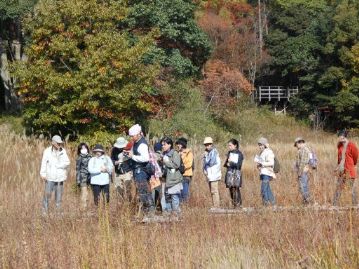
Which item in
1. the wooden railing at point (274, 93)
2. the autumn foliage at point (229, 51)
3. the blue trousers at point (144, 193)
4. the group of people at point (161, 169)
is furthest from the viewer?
the wooden railing at point (274, 93)

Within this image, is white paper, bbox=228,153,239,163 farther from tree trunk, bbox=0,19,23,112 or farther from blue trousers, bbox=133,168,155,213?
tree trunk, bbox=0,19,23,112

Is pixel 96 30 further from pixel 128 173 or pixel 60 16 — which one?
pixel 128 173

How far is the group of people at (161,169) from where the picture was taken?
29.8 ft

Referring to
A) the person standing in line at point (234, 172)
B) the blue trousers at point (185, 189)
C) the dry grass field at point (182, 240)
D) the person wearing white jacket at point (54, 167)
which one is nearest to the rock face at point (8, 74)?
the person wearing white jacket at point (54, 167)

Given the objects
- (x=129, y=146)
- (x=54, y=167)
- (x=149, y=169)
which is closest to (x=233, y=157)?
(x=129, y=146)

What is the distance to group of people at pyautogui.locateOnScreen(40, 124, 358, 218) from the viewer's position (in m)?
9.08

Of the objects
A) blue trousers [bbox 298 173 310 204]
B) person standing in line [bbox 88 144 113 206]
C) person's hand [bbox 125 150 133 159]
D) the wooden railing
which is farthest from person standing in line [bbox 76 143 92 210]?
the wooden railing

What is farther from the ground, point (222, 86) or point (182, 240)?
point (222, 86)

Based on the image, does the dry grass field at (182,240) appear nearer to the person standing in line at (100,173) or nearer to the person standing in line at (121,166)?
the person standing in line at (121,166)

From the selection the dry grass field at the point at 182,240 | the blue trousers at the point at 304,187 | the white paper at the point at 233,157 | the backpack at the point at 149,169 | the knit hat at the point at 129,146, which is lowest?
the dry grass field at the point at 182,240

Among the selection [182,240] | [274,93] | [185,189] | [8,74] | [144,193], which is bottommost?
[182,240]

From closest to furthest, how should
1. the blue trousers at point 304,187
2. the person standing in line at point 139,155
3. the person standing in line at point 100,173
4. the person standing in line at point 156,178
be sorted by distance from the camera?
the blue trousers at point 304,187 < the person standing in line at point 139,155 < the person standing in line at point 156,178 < the person standing in line at point 100,173

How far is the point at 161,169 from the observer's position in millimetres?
10320

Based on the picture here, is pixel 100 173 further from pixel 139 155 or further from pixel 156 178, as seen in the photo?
pixel 139 155
